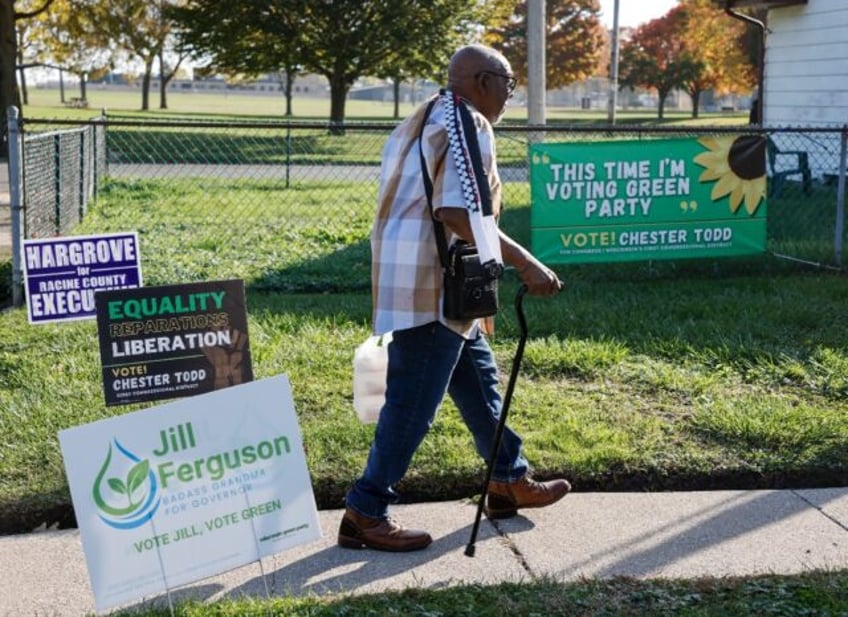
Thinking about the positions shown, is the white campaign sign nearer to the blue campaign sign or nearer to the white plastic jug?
the white plastic jug

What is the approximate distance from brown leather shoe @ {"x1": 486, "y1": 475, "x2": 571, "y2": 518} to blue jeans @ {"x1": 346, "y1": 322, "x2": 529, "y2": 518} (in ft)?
0.96

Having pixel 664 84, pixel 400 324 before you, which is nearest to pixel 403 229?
pixel 400 324

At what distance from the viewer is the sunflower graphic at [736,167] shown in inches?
378

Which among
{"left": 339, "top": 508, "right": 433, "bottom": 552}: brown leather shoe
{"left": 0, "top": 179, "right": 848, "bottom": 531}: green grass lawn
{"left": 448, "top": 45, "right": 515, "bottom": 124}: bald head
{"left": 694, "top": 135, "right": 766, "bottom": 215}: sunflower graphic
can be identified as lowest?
{"left": 339, "top": 508, "right": 433, "bottom": 552}: brown leather shoe

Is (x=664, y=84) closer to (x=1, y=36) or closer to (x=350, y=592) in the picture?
(x=1, y=36)

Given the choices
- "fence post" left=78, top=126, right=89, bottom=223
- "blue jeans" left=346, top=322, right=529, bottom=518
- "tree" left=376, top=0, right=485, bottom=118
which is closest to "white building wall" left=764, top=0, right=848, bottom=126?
"fence post" left=78, top=126, right=89, bottom=223

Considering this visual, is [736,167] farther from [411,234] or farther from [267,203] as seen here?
[267,203]

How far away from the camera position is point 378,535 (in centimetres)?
446

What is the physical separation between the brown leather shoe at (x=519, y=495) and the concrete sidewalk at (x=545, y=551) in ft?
0.19

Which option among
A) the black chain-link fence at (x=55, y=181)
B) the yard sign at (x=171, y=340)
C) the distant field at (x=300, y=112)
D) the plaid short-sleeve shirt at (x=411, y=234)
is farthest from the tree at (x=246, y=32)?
the plaid short-sleeve shirt at (x=411, y=234)

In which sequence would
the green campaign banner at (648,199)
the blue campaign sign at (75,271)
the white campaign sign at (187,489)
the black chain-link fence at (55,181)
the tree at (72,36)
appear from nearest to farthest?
1. the white campaign sign at (187,489)
2. the blue campaign sign at (75,271)
3. the black chain-link fence at (55,181)
4. the green campaign banner at (648,199)
5. the tree at (72,36)

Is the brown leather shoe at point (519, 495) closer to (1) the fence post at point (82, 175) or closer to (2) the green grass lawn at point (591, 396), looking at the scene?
(2) the green grass lawn at point (591, 396)

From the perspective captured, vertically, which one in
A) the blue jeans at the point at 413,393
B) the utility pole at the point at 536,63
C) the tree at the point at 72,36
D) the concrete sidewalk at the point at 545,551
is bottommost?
the concrete sidewalk at the point at 545,551

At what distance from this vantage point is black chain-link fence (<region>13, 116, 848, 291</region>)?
9688 mm
